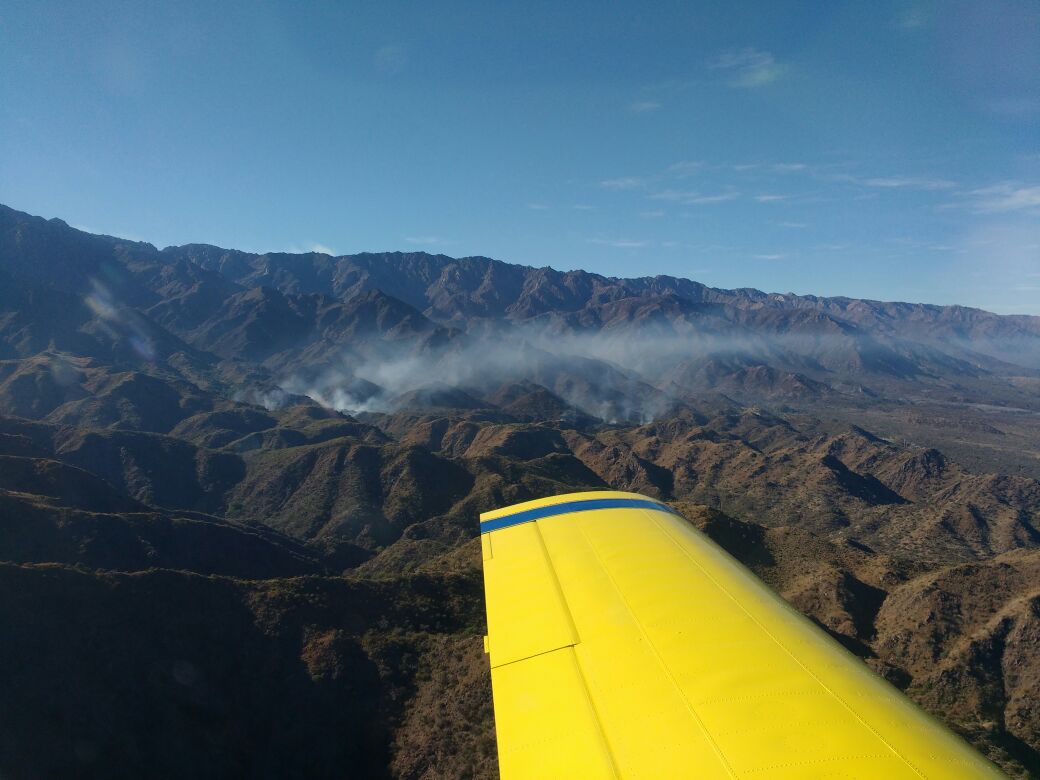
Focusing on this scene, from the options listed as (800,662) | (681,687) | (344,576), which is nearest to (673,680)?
(681,687)

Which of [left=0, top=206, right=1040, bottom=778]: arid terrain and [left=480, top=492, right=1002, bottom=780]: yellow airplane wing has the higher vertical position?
[left=480, top=492, right=1002, bottom=780]: yellow airplane wing

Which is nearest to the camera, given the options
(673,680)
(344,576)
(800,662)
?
(673,680)

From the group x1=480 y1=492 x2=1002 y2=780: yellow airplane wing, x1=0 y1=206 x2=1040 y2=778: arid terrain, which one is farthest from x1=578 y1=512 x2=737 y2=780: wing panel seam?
x1=0 y1=206 x2=1040 y2=778: arid terrain

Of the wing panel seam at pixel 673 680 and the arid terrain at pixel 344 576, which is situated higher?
the wing panel seam at pixel 673 680

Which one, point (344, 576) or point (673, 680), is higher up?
point (673, 680)

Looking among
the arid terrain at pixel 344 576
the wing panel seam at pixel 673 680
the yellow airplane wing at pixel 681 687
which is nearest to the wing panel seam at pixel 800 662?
the yellow airplane wing at pixel 681 687

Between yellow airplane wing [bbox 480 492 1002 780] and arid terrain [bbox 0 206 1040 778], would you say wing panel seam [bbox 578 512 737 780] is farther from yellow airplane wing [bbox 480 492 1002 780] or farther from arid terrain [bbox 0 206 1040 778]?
arid terrain [bbox 0 206 1040 778]

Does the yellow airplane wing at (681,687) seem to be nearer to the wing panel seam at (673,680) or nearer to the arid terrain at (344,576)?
the wing panel seam at (673,680)

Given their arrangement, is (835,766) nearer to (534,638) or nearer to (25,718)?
(534,638)

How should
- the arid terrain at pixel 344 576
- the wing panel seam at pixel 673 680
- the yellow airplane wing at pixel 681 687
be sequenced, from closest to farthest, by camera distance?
the wing panel seam at pixel 673 680
the yellow airplane wing at pixel 681 687
the arid terrain at pixel 344 576

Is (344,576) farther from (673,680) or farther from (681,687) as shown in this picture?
(681,687)
